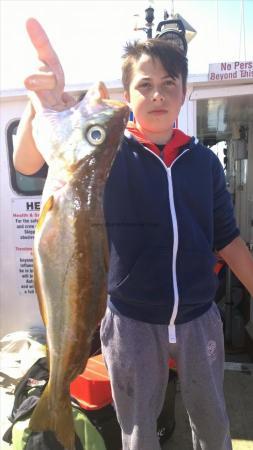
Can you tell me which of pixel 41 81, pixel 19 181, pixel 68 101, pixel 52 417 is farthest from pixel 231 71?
pixel 52 417

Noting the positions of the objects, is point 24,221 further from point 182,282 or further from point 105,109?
point 105,109

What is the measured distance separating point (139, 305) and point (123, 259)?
0.76 feet

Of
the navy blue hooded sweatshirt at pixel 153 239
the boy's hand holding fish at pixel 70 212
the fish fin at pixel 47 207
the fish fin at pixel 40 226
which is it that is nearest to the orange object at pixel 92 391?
the navy blue hooded sweatshirt at pixel 153 239

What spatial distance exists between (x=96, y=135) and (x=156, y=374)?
46.1 inches

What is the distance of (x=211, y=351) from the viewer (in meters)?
2.02

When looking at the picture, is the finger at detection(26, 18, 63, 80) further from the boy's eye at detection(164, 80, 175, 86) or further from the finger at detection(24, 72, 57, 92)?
the boy's eye at detection(164, 80, 175, 86)

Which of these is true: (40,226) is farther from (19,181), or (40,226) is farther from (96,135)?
(19,181)

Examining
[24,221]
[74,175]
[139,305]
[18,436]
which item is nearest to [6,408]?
[18,436]

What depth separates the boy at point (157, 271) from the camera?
191 centimetres

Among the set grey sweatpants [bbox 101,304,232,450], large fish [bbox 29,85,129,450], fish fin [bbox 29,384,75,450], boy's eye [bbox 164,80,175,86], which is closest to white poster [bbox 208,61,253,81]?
boy's eye [bbox 164,80,175,86]

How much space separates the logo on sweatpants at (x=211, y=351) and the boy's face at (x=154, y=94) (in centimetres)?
109

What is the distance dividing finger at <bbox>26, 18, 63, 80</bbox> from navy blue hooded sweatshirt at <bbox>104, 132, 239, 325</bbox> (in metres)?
0.55

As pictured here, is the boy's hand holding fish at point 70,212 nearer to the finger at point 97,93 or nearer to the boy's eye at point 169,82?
the finger at point 97,93

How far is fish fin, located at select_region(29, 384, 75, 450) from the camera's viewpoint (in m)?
1.54
